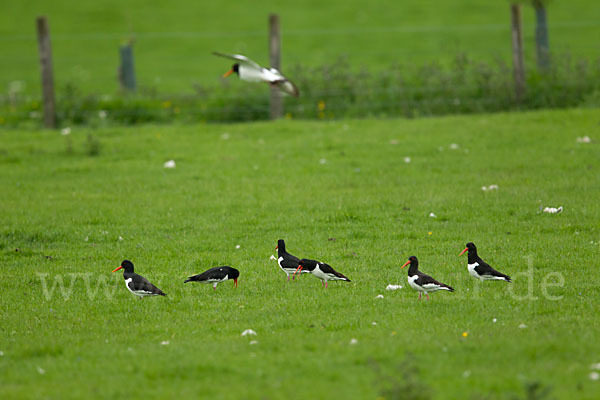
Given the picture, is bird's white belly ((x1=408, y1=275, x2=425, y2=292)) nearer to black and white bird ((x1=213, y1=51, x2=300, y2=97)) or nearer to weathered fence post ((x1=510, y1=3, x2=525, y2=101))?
black and white bird ((x1=213, y1=51, x2=300, y2=97))

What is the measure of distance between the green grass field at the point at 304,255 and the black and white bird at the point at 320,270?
184 mm

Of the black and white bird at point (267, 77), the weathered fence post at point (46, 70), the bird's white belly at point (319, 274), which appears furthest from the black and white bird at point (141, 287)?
the weathered fence post at point (46, 70)

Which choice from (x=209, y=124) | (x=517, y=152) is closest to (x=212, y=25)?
(x=209, y=124)

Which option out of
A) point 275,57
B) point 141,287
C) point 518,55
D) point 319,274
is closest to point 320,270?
point 319,274

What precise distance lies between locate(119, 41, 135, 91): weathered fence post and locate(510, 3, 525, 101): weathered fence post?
12.3 m

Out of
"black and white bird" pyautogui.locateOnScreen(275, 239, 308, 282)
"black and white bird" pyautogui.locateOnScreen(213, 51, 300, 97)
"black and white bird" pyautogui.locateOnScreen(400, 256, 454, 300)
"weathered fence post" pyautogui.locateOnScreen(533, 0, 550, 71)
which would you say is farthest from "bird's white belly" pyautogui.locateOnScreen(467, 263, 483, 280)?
"weathered fence post" pyautogui.locateOnScreen(533, 0, 550, 71)

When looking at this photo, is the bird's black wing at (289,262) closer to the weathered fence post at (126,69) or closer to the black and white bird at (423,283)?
the black and white bird at (423,283)

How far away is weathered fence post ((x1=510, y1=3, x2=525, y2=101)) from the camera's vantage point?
21.0 metres

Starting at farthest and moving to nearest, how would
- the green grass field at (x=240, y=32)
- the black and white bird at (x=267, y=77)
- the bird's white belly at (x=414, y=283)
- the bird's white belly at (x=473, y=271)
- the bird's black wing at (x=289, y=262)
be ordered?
1. the green grass field at (x=240, y=32)
2. the black and white bird at (x=267, y=77)
3. the bird's black wing at (x=289, y=262)
4. the bird's white belly at (x=473, y=271)
5. the bird's white belly at (x=414, y=283)

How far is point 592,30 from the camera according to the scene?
4262 centimetres

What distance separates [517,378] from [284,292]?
147 inches

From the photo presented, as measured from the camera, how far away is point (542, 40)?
23141 mm

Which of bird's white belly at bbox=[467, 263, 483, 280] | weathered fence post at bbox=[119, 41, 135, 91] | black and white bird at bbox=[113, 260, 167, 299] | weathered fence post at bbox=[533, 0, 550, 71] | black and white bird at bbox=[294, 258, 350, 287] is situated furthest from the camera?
weathered fence post at bbox=[119, 41, 135, 91]

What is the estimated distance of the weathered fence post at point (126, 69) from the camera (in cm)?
2442
